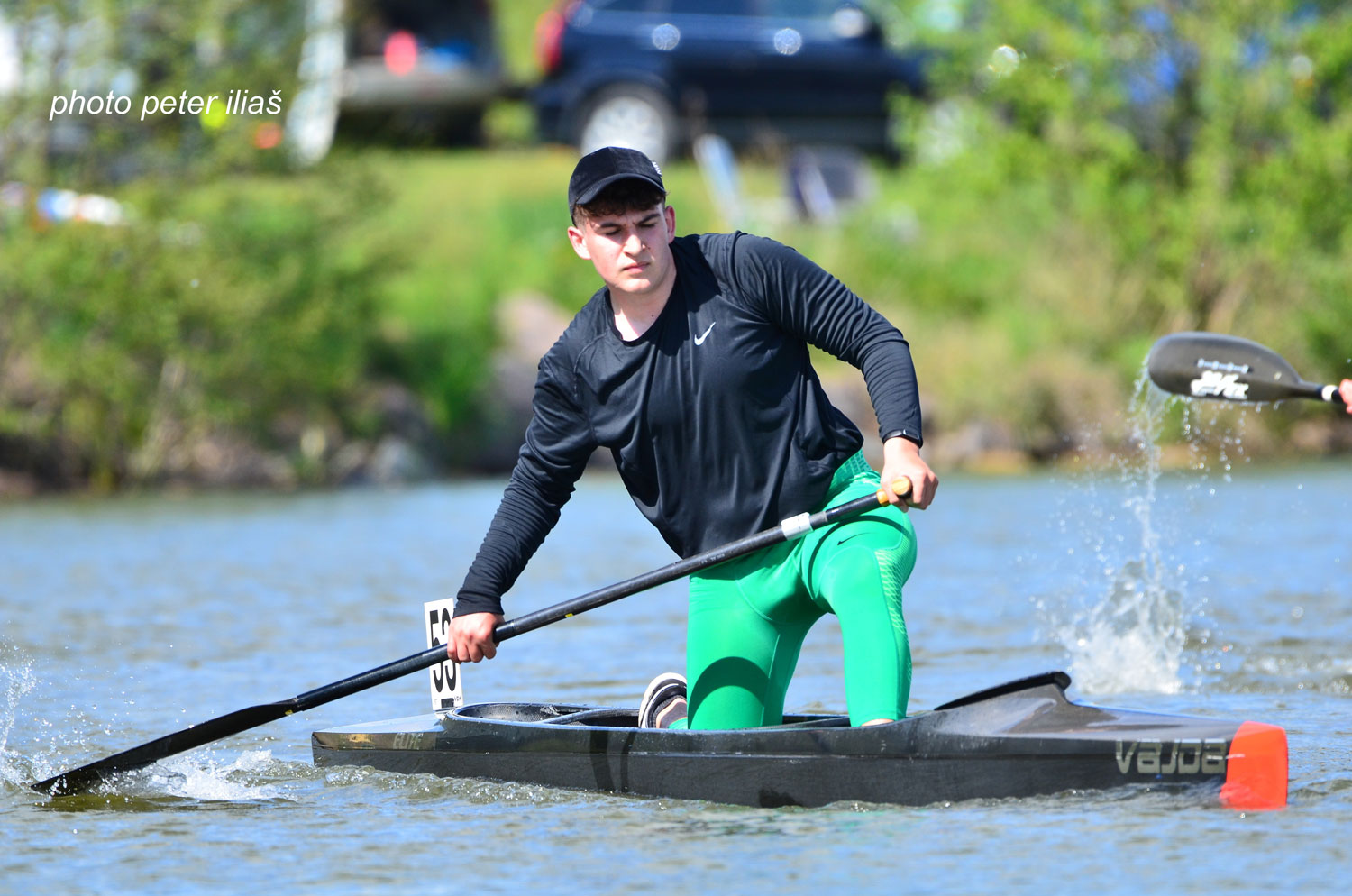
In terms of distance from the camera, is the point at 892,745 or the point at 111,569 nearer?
the point at 892,745

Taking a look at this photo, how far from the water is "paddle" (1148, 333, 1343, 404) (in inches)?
40.8

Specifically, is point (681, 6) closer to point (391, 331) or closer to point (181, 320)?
point (391, 331)

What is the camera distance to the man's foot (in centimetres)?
529

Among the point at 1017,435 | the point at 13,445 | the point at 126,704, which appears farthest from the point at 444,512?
the point at 126,704

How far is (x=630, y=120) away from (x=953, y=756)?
15653 millimetres

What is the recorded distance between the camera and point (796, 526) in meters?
4.66

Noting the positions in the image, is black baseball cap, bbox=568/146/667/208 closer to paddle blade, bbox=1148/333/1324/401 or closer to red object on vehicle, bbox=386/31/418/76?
paddle blade, bbox=1148/333/1324/401

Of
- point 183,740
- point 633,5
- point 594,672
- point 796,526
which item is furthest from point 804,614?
point 633,5

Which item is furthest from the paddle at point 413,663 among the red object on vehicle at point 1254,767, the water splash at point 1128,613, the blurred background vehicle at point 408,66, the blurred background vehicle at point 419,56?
the blurred background vehicle at point 419,56

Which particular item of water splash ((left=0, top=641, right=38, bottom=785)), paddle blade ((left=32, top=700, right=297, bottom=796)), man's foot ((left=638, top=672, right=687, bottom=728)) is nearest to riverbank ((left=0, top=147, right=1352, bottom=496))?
water splash ((left=0, top=641, right=38, bottom=785))

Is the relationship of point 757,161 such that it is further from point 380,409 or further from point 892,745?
point 892,745

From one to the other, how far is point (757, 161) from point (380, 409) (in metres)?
6.11

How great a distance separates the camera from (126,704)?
6.84 m

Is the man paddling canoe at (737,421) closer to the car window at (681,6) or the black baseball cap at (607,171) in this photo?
the black baseball cap at (607,171)
